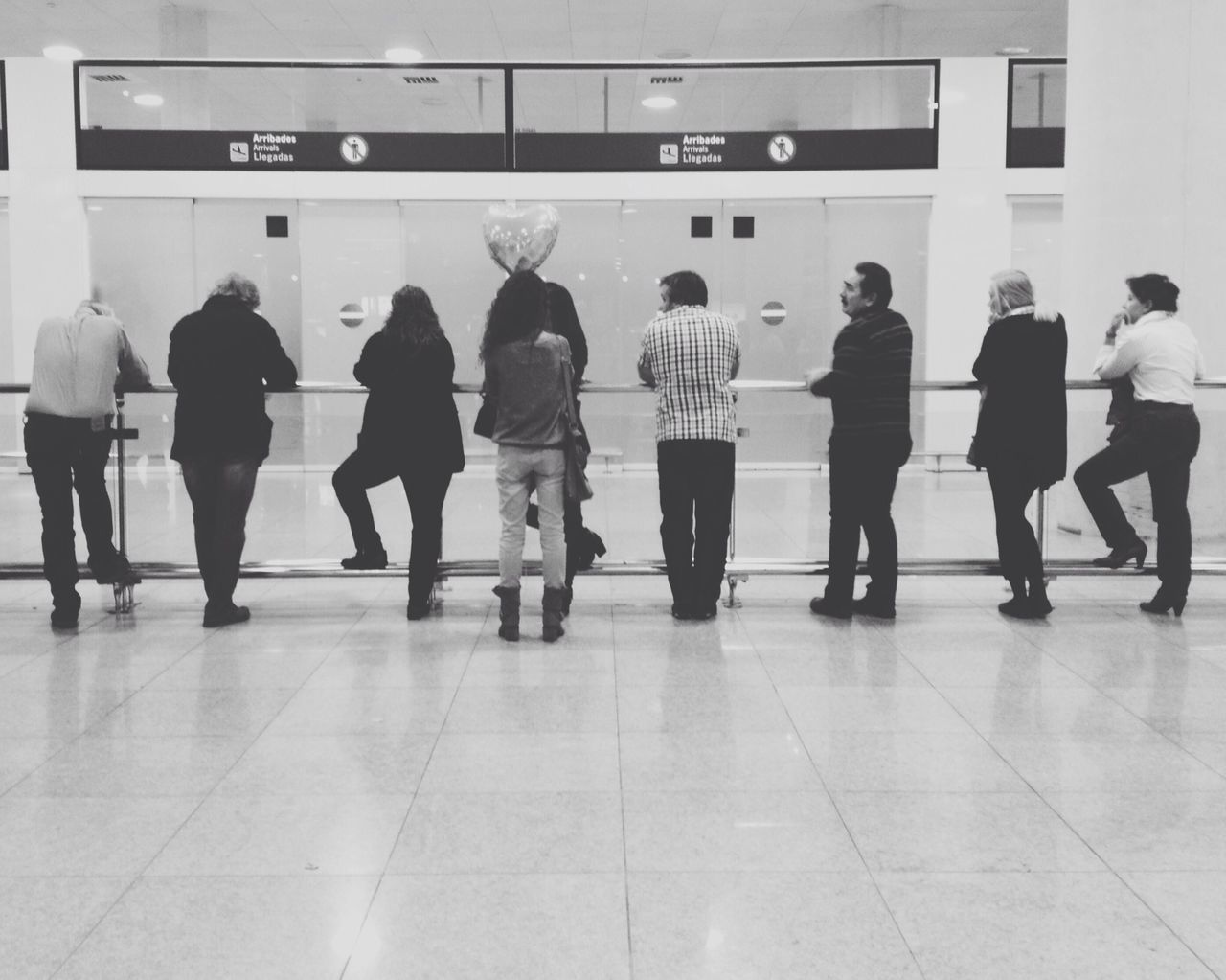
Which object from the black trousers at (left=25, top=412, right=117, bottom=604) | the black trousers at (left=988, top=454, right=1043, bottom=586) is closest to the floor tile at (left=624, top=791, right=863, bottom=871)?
the black trousers at (left=988, top=454, right=1043, bottom=586)

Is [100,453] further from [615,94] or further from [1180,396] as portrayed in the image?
[615,94]

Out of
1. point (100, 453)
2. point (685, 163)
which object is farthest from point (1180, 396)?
point (685, 163)

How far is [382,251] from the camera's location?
47.0ft

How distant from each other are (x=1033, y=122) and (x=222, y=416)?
33.4ft

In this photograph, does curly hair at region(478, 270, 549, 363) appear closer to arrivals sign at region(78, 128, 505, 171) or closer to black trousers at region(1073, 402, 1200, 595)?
black trousers at region(1073, 402, 1200, 595)

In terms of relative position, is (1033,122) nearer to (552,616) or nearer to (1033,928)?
(552,616)

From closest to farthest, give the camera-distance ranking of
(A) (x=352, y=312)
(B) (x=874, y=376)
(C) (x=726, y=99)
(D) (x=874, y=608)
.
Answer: (B) (x=874, y=376) < (D) (x=874, y=608) < (C) (x=726, y=99) < (A) (x=352, y=312)

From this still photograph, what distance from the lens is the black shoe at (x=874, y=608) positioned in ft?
20.9

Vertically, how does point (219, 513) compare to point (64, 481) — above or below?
below

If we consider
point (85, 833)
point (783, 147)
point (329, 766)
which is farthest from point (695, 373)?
point (783, 147)

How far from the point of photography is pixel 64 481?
6.19m

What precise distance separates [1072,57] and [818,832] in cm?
738

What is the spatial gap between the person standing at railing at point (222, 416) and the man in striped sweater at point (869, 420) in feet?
8.51

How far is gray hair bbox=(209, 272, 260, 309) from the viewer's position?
627 centimetres
